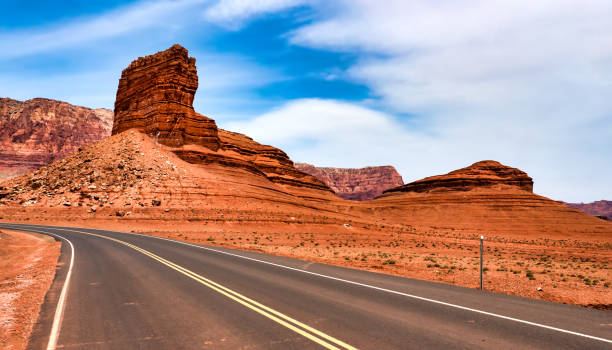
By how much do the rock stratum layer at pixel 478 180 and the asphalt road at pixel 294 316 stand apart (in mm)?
103123

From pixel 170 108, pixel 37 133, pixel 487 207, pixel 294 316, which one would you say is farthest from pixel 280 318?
pixel 37 133

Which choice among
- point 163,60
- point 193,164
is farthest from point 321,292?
point 163,60

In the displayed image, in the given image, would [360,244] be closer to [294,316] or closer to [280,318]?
[294,316]

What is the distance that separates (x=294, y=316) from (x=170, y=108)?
6976 centimetres

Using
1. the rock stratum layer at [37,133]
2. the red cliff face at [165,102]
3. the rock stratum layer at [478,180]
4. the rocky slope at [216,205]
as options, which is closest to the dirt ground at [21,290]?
the rocky slope at [216,205]

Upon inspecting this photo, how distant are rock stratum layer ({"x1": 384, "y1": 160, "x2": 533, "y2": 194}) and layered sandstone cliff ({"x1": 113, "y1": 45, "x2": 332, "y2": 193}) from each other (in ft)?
197

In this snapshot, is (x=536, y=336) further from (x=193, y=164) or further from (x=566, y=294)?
(x=193, y=164)

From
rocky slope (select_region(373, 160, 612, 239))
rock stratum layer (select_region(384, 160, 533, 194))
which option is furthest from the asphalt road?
rock stratum layer (select_region(384, 160, 533, 194))

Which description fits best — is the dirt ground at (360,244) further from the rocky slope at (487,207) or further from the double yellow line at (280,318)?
the double yellow line at (280,318)

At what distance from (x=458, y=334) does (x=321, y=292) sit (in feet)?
13.1

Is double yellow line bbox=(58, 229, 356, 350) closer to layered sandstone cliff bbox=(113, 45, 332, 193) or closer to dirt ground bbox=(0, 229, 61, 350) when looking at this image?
dirt ground bbox=(0, 229, 61, 350)

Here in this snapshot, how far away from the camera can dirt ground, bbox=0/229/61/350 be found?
602 cm

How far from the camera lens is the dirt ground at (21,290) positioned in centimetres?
602

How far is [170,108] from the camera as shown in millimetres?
69188
